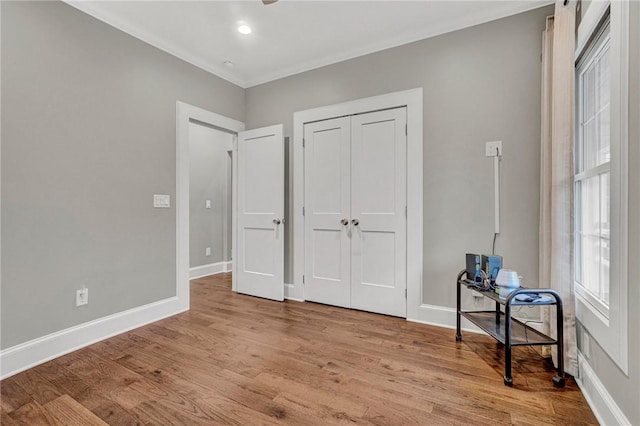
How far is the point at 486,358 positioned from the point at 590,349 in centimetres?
60

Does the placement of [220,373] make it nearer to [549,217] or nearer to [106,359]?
[106,359]

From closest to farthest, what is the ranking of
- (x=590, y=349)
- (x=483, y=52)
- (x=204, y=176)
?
(x=590, y=349) < (x=483, y=52) < (x=204, y=176)

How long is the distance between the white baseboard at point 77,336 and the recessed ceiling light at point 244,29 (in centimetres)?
269

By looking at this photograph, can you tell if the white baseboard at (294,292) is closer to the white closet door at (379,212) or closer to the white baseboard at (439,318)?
the white closet door at (379,212)

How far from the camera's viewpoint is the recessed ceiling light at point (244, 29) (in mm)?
2736

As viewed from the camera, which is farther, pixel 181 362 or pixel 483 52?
pixel 483 52

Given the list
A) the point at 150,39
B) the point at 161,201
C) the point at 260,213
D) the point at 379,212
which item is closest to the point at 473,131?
the point at 379,212

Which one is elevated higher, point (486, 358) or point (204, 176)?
point (204, 176)

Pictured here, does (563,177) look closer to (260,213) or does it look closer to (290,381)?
(290,381)

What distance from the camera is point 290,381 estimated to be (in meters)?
1.88

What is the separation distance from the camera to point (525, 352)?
2252mm

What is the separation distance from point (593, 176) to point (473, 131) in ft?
3.17

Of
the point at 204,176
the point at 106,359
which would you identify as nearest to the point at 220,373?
the point at 106,359

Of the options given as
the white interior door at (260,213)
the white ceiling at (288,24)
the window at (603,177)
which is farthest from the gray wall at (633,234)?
the white interior door at (260,213)
